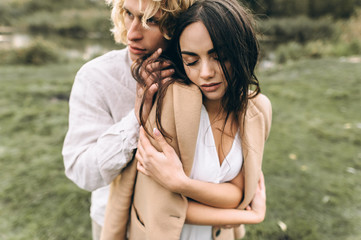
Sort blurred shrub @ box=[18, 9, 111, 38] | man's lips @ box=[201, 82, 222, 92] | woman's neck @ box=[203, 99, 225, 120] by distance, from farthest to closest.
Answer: blurred shrub @ box=[18, 9, 111, 38], woman's neck @ box=[203, 99, 225, 120], man's lips @ box=[201, 82, 222, 92]

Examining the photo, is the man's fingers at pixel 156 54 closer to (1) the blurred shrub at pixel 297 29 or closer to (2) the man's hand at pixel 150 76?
(2) the man's hand at pixel 150 76

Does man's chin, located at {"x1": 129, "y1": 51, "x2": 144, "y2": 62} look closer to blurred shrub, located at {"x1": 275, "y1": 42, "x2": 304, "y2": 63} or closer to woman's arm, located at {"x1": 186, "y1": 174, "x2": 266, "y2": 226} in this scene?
woman's arm, located at {"x1": 186, "y1": 174, "x2": 266, "y2": 226}

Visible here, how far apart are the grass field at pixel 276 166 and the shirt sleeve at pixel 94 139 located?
178 cm

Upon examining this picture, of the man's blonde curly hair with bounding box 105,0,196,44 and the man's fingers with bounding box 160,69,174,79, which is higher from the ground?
the man's blonde curly hair with bounding box 105,0,196,44

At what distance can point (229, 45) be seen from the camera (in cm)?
127

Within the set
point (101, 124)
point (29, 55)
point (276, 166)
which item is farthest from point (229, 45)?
point (29, 55)

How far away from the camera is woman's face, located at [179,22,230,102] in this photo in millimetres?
1263

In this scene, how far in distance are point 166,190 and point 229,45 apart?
2.40ft

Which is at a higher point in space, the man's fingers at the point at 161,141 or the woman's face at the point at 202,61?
the woman's face at the point at 202,61

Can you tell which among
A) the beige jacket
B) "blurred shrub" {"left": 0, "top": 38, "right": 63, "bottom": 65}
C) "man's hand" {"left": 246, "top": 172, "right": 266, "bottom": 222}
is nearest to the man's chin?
the beige jacket

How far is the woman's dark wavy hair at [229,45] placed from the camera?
4.09 ft

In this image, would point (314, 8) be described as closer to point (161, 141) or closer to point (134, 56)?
point (134, 56)

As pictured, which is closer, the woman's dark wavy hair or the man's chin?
the woman's dark wavy hair

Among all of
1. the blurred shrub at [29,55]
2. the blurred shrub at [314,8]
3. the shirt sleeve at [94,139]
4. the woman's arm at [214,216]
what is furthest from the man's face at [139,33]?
the blurred shrub at [314,8]
